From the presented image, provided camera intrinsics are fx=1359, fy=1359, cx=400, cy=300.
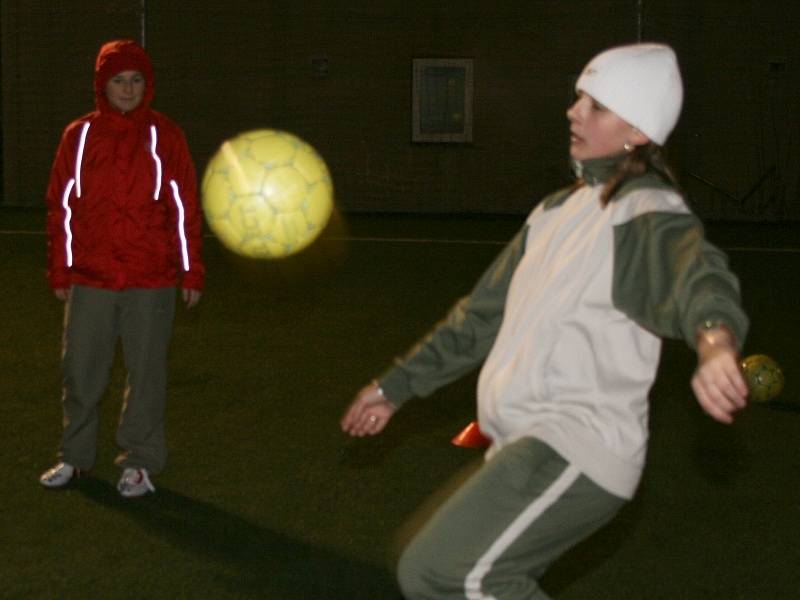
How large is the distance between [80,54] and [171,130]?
21.0 m

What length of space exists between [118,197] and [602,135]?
3112 millimetres

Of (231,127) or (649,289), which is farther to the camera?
(231,127)

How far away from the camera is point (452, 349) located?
11.9 ft

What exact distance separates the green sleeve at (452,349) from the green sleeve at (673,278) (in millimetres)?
487

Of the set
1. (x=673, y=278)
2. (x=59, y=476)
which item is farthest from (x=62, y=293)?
(x=673, y=278)

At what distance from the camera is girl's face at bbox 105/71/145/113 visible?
6113 millimetres

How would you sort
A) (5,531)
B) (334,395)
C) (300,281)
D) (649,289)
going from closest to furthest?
1. (649,289)
2. (5,531)
3. (334,395)
4. (300,281)

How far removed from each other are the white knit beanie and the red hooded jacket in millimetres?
3038

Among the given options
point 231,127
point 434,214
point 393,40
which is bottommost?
point 434,214

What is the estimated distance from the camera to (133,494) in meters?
6.28

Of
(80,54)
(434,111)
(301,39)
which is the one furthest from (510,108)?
(80,54)

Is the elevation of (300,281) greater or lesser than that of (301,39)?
lesser

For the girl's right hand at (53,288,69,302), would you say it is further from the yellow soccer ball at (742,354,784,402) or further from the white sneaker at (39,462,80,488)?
the yellow soccer ball at (742,354,784,402)

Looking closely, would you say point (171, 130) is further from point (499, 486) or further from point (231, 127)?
point (231, 127)
